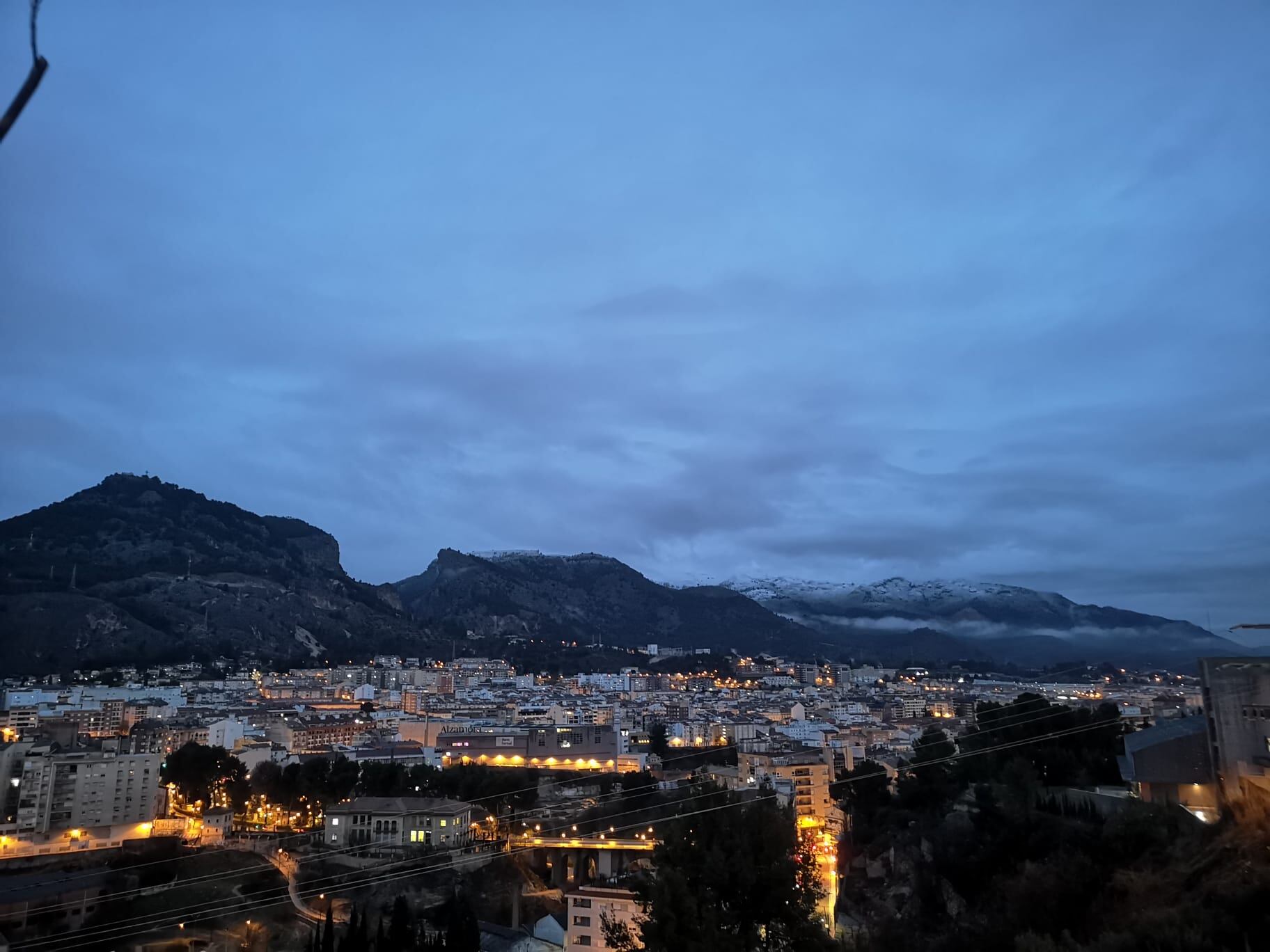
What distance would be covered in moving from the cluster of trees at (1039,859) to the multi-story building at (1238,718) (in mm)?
1365

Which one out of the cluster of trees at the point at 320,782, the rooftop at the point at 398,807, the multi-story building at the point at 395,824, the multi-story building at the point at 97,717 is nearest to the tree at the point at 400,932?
the multi-story building at the point at 395,824

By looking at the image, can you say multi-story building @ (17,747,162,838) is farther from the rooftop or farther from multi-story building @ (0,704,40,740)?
multi-story building @ (0,704,40,740)

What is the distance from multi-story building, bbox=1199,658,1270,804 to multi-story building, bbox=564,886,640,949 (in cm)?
1016

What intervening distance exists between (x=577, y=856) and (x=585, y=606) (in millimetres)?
101177

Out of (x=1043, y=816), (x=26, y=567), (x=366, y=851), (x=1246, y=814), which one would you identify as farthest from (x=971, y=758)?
(x=26, y=567)

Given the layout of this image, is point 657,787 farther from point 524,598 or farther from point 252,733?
point 524,598

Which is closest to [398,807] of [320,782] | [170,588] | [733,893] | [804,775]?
[320,782]

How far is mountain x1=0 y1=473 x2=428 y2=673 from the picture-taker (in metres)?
61.4

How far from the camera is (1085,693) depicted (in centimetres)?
4947

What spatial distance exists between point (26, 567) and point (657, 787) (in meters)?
65.2

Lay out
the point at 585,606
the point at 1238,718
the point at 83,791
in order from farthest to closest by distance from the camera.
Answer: the point at 585,606, the point at 83,791, the point at 1238,718

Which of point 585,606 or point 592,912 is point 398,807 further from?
point 585,606

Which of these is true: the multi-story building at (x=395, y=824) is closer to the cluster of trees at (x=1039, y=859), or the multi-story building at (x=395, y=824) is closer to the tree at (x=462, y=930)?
the tree at (x=462, y=930)

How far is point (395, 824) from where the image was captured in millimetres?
23469
